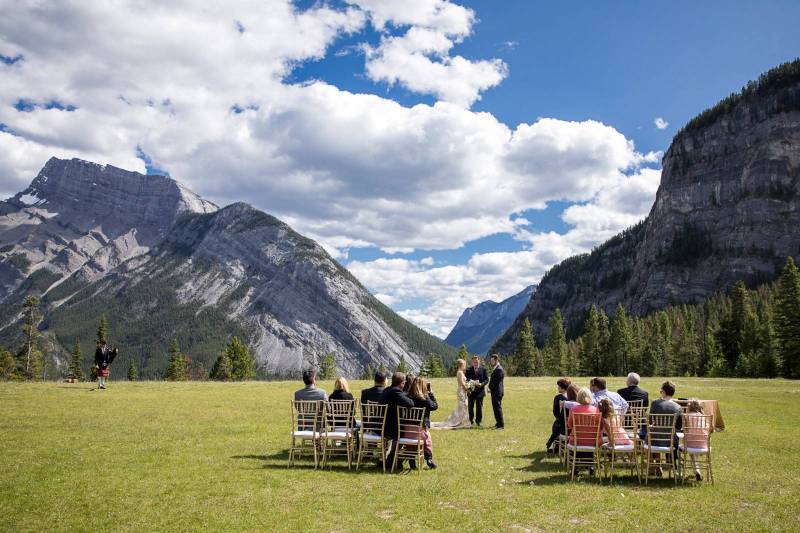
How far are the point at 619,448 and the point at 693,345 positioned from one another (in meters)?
102

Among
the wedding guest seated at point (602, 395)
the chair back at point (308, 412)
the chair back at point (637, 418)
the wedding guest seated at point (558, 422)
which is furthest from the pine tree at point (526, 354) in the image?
the chair back at point (308, 412)

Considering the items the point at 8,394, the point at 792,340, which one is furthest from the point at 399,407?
the point at 792,340

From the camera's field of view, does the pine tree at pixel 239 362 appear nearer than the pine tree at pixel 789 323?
No

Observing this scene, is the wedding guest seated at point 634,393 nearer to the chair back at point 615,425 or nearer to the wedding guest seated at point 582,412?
the chair back at point 615,425

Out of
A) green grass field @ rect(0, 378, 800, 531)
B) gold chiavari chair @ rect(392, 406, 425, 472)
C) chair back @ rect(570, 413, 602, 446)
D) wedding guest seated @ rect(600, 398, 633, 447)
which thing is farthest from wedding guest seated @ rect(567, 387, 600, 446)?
gold chiavari chair @ rect(392, 406, 425, 472)

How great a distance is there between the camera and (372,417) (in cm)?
1440

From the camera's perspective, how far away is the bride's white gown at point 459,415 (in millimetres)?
21750

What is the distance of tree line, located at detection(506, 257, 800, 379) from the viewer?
7019cm

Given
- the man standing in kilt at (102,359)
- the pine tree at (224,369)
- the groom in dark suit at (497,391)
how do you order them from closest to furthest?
the groom in dark suit at (497,391) → the man standing in kilt at (102,359) → the pine tree at (224,369)

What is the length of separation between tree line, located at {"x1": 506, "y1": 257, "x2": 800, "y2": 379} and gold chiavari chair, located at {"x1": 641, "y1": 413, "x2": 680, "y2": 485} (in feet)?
218

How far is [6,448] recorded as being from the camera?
14.2 metres

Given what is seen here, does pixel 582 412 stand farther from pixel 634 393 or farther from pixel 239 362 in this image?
pixel 239 362

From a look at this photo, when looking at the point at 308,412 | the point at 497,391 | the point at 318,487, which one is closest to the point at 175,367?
the point at 497,391

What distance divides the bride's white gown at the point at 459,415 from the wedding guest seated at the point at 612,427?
328 inches
